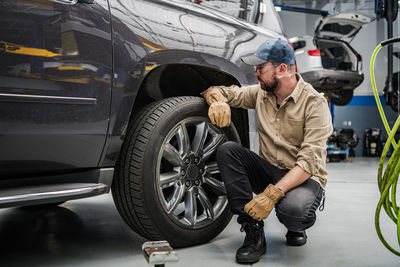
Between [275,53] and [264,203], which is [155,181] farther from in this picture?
[275,53]

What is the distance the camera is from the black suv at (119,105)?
1488mm

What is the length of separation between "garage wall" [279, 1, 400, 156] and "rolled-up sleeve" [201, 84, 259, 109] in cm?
997

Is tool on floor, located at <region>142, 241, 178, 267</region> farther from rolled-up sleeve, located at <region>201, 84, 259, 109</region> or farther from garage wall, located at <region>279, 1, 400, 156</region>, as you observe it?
garage wall, located at <region>279, 1, 400, 156</region>

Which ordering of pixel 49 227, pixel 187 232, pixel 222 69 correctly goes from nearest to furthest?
pixel 187 232, pixel 222 69, pixel 49 227

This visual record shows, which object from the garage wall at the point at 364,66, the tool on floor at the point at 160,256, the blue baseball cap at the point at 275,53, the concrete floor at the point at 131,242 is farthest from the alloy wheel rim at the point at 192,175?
the garage wall at the point at 364,66

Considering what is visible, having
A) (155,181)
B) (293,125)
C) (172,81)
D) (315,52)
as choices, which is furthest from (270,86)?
(315,52)

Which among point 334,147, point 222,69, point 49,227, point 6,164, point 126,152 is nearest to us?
point 6,164

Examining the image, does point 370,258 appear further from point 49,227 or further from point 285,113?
point 49,227

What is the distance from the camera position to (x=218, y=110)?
2.04 metres

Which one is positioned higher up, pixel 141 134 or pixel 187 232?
pixel 141 134

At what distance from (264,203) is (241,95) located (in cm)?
62

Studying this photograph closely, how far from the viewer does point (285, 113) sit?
2102 mm

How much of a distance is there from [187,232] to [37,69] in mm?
994

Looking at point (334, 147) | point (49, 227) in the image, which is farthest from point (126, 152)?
point (334, 147)
